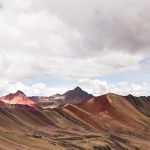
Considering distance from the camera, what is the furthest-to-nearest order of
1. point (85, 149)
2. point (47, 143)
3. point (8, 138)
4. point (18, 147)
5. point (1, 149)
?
point (85, 149) < point (47, 143) < point (8, 138) < point (18, 147) < point (1, 149)

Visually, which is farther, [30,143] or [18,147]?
[30,143]

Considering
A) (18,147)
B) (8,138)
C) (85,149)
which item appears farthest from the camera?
(85,149)

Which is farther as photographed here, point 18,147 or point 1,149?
point 18,147

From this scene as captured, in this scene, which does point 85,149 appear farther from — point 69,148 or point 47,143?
point 47,143

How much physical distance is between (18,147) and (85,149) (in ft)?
160

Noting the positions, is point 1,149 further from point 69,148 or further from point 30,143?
point 69,148

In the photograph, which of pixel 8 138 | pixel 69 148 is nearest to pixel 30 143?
pixel 8 138

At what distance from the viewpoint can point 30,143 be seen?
177 metres

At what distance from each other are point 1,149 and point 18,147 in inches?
685

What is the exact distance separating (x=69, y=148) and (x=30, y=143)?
78.7ft

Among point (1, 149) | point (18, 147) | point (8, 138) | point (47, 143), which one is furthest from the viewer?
point (47, 143)

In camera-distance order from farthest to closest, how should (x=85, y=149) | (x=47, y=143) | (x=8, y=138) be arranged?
(x=85, y=149) < (x=47, y=143) < (x=8, y=138)

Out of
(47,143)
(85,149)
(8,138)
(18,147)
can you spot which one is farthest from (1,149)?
(85,149)

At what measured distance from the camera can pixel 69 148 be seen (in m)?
192
